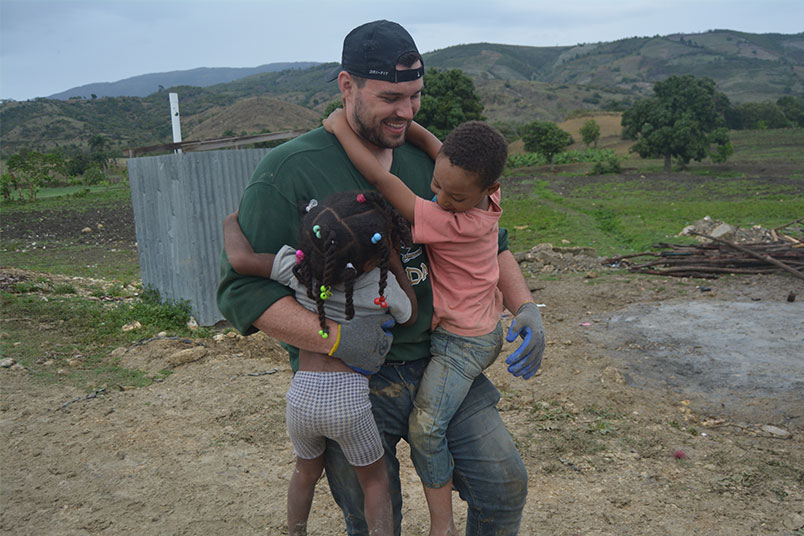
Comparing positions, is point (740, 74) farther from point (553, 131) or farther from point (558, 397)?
point (558, 397)

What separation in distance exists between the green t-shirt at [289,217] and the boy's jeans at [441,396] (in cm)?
8

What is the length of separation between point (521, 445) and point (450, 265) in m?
2.52

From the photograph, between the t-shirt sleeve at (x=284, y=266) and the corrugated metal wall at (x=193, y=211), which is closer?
the t-shirt sleeve at (x=284, y=266)

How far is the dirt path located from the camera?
337 centimetres

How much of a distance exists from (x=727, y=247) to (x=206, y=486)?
9.63 metres

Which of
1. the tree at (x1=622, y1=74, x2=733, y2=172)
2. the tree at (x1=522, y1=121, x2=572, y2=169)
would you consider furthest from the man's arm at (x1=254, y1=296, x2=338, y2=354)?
the tree at (x1=522, y1=121, x2=572, y2=169)

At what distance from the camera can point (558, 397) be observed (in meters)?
5.09

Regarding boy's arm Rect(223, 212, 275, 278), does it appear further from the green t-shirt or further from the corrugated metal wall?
the corrugated metal wall

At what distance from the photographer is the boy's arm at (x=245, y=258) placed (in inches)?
74.0

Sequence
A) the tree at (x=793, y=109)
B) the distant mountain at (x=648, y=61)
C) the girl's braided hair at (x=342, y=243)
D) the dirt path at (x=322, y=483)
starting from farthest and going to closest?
the distant mountain at (x=648, y=61) → the tree at (x=793, y=109) → the dirt path at (x=322, y=483) → the girl's braided hair at (x=342, y=243)

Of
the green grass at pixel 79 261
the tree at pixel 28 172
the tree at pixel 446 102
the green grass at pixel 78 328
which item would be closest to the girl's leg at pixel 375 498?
the green grass at pixel 78 328

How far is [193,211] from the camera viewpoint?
6680 millimetres

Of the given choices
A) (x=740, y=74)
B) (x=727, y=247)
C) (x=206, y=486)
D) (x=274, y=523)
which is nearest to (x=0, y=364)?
(x=206, y=486)

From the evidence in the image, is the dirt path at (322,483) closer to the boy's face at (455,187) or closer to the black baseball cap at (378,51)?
the boy's face at (455,187)
